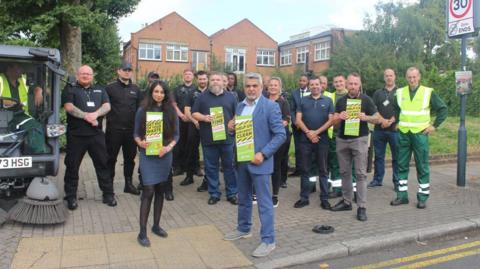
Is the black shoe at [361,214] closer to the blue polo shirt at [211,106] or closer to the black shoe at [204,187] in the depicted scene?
the blue polo shirt at [211,106]

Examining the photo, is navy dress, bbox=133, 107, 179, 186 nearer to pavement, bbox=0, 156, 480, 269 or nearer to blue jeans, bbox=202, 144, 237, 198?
pavement, bbox=0, 156, 480, 269

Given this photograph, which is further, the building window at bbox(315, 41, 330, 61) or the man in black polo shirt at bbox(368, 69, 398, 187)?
the building window at bbox(315, 41, 330, 61)

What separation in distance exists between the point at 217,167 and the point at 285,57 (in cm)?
5303

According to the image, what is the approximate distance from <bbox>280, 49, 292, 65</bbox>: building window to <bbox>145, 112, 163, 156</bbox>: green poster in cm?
5377

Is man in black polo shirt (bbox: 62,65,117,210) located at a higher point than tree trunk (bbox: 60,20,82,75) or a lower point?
lower

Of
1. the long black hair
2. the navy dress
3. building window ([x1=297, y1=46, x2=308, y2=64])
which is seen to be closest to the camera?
the navy dress

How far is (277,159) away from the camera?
24.3 feet

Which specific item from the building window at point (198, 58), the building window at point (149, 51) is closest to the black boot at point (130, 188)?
the building window at point (149, 51)

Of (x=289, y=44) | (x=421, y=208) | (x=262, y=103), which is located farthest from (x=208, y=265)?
(x=289, y=44)

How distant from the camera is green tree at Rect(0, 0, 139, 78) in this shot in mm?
14211

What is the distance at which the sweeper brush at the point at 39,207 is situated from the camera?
228 inches

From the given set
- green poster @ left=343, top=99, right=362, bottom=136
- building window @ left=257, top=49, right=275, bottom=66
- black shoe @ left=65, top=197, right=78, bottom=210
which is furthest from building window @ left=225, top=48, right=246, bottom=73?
black shoe @ left=65, top=197, right=78, bottom=210

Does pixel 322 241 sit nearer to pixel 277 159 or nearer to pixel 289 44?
pixel 277 159

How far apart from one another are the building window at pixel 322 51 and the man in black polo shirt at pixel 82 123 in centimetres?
4575
